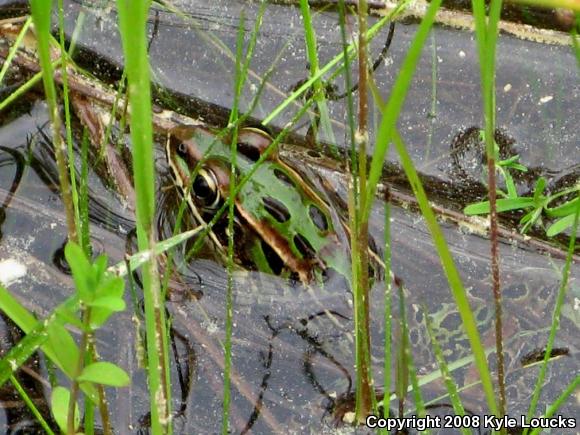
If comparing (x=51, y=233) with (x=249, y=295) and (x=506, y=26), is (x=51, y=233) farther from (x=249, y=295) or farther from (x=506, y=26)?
(x=506, y=26)

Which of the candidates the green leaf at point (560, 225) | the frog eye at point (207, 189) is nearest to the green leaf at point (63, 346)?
the frog eye at point (207, 189)

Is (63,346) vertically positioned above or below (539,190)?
below

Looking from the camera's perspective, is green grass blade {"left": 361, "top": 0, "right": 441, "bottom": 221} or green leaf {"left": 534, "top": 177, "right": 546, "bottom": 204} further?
green leaf {"left": 534, "top": 177, "right": 546, "bottom": 204}

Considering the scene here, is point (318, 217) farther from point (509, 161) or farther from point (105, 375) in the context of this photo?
point (105, 375)

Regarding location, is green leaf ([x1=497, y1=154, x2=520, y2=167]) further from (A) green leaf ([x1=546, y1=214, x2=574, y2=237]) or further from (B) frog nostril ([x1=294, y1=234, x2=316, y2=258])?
(B) frog nostril ([x1=294, y1=234, x2=316, y2=258])

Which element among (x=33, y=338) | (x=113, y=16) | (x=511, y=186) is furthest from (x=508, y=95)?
(x=33, y=338)
